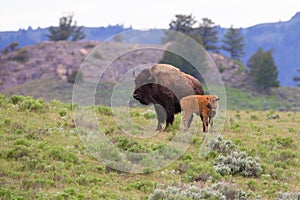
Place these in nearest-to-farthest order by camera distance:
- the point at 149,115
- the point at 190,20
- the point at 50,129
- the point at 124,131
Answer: the point at 50,129 < the point at 124,131 < the point at 149,115 < the point at 190,20

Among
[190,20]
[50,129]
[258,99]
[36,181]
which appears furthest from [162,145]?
[190,20]

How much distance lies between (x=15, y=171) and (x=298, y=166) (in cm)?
712

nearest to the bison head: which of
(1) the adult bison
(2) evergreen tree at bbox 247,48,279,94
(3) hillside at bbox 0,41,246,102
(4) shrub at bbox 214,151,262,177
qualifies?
(1) the adult bison

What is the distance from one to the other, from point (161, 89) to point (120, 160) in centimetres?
417

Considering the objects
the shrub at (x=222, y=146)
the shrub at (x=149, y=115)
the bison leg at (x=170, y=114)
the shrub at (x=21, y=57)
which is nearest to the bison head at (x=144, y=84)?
the bison leg at (x=170, y=114)

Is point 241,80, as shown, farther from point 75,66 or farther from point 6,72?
point 6,72

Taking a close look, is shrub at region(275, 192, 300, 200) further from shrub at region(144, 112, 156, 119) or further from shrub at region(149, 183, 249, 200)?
shrub at region(144, 112, 156, 119)

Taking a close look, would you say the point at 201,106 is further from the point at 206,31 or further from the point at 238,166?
the point at 206,31

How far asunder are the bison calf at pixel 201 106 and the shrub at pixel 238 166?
119 inches

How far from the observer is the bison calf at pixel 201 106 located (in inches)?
623

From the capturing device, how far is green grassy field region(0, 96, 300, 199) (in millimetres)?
10742

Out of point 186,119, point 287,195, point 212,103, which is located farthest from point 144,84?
point 287,195

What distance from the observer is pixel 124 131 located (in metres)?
15.7

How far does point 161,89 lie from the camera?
53.2ft
